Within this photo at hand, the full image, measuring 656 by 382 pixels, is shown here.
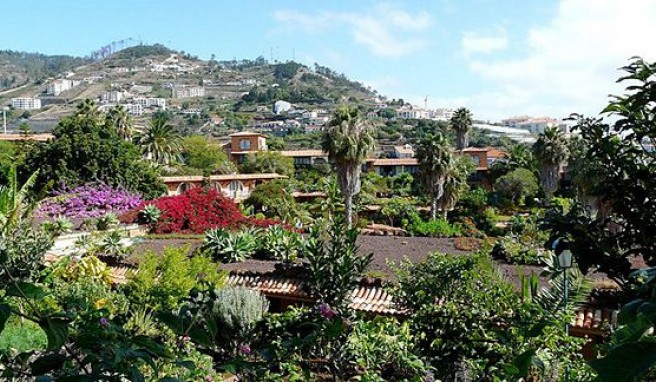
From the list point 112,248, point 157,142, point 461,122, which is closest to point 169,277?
point 112,248

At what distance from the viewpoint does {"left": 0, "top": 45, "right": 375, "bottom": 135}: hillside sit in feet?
436

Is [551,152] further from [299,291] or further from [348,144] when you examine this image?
[299,291]

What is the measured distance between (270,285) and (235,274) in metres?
1.13

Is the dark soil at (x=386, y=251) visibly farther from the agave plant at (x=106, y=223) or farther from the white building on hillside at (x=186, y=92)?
the white building on hillside at (x=186, y=92)

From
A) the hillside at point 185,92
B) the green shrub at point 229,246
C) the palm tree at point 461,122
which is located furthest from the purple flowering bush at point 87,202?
the hillside at point 185,92

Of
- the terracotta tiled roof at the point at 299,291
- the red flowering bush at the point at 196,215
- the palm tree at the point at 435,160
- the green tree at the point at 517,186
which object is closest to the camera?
the terracotta tiled roof at the point at 299,291

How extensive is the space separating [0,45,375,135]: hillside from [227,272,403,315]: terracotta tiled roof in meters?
103

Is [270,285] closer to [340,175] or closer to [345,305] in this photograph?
[345,305]

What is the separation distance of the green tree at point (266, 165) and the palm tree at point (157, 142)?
7.53 metres

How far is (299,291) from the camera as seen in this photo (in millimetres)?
10977

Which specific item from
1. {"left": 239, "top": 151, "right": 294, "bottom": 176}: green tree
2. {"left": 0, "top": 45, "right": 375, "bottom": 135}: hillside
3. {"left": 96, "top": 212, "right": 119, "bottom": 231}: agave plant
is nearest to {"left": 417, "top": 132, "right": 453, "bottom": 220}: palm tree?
{"left": 96, "top": 212, "right": 119, "bottom": 231}: agave plant

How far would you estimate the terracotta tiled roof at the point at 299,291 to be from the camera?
33.3 ft

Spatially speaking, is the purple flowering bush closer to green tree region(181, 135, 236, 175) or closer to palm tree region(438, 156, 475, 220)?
palm tree region(438, 156, 475, 220)

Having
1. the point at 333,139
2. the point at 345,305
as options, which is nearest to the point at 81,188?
the point at 333,139
